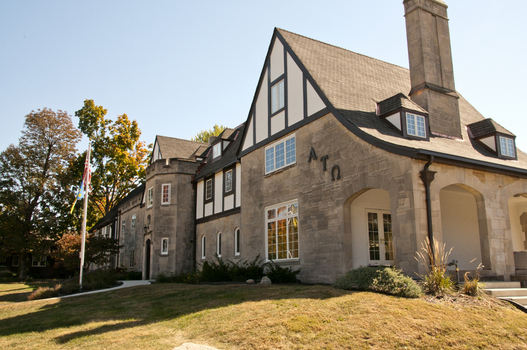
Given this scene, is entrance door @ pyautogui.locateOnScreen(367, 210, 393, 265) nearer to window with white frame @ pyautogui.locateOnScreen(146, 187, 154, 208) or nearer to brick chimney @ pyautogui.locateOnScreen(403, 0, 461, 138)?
brick chimney @ pyautogui.locateOnScreen(403, 0, 461, 138)

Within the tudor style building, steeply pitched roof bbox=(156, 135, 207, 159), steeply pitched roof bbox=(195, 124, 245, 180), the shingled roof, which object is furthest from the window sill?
steeply pitched roof bbox=(156, 135, 207, 159)

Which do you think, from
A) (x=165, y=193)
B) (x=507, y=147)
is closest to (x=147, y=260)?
(x=165, y=193)

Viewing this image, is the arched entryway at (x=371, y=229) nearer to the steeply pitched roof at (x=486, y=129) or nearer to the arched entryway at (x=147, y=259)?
the steeply pitched roof at (x=486, y=129)

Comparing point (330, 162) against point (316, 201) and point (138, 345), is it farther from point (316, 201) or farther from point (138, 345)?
point (138, 345)

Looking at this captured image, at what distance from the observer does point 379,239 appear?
15961mm

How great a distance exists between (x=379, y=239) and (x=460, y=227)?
3.56 metres

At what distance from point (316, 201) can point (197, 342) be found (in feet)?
28.6

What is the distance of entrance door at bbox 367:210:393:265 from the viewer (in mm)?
15695

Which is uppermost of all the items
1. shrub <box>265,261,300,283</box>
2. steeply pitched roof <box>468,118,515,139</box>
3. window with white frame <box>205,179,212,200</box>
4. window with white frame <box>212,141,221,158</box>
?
window with white frame <box>212,141,221,158</box>

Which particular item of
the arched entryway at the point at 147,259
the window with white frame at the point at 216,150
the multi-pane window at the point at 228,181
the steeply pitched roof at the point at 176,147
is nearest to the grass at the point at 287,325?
the multi-pane window at the point at 228,181

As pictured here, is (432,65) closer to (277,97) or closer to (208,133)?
(277,97)

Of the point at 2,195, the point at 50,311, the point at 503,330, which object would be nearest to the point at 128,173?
the point at 2,195

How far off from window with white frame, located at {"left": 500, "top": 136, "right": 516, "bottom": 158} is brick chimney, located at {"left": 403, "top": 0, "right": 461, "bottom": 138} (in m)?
1.73

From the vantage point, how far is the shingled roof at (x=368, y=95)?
45.7 feet
